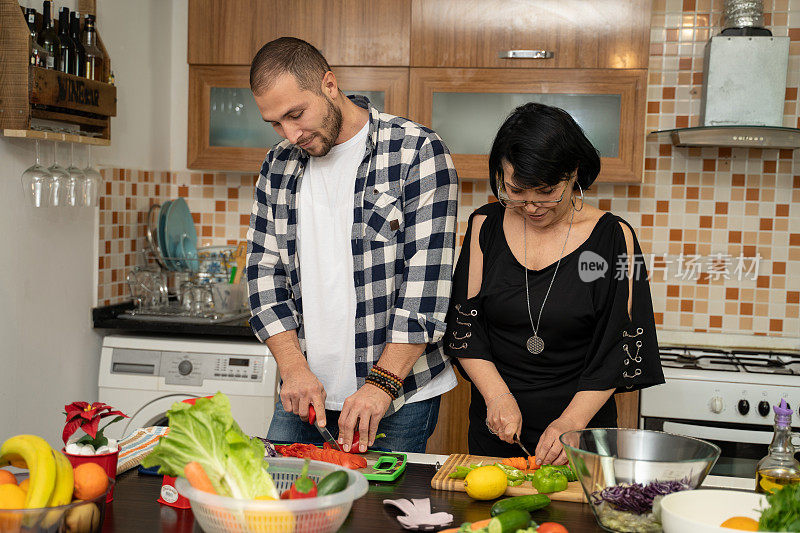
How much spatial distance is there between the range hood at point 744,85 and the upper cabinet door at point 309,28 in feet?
3.40

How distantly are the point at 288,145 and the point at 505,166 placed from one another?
52 cm

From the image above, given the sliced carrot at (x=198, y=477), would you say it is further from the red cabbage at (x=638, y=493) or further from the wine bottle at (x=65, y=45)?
the wine bottle at (x=65, y=45)

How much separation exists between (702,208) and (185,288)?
6.52 ft

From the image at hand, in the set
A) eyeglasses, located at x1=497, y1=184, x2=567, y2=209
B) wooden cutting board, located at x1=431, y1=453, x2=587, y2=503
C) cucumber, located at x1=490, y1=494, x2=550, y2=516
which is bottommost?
wooden cutting board, located at x1=431, y1=453, x2=587, y2=503

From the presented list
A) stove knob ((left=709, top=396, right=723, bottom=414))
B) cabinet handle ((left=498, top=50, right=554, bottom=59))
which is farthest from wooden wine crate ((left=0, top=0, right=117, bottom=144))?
stove knob ((left=709, top=396, right=723, bottom=414))

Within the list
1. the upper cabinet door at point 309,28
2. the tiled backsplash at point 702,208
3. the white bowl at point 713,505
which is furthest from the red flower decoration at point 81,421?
the upper cabinet door at point 309,28

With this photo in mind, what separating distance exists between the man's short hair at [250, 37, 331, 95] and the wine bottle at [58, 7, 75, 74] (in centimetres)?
111

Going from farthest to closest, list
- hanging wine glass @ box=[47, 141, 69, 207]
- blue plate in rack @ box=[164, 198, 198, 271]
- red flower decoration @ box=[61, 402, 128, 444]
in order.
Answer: blue plate in rack @ box=[164, 198, 198, 271] → hanging wine glass @ box=[47, 141, 69, 207] → red flower decoration @ box=[61, 402, 128, 444]

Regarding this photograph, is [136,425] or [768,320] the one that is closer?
[136,425]

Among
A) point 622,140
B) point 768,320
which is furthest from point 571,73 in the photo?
point 768,320

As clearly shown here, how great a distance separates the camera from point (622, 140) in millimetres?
2805

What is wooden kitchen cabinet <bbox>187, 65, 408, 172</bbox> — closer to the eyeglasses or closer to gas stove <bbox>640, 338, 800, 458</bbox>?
the eyeglasses

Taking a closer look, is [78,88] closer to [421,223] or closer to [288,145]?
[288,145]

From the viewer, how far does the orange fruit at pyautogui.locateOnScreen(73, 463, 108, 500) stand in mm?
1028
